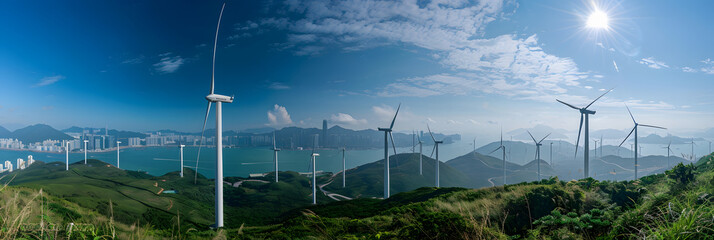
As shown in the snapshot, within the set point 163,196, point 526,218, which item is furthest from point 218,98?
point 163,196

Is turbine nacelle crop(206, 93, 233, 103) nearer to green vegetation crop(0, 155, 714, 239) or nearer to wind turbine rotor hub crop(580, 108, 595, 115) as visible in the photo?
green vegetation crop(0, 155, 714, 239)

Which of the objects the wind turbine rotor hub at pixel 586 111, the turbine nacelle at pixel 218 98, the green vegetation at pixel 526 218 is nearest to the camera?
the green vegetation at pixel 526 218

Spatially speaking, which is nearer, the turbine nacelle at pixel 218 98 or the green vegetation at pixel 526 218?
the green vegetation at pixel 526 218

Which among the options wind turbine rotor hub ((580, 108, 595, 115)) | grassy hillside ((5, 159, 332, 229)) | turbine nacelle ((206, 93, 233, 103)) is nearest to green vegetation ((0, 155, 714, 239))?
turbine nacelle ((206, 93, 233, 103))

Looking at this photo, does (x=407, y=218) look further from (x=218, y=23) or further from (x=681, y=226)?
(x=218, y=23)

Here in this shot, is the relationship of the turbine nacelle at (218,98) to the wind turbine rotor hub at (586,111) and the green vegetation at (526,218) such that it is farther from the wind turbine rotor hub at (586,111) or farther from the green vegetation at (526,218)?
the wind turbine rotor hub at (586,111)

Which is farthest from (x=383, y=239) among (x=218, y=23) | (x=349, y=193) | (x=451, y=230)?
(x=349, y=193)

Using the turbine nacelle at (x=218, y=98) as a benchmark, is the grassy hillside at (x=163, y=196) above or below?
below

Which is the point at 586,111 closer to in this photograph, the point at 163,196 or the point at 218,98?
the point at 218,98

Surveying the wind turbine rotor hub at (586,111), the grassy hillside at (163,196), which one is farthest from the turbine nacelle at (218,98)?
the wind turbine rotor hub at (586,111)

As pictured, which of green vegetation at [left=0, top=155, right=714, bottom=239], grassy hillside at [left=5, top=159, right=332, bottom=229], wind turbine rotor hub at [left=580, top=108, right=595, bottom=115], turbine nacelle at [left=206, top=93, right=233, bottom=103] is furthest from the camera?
grassy hillside at [left=5, top=159, right=332, bottom=229]

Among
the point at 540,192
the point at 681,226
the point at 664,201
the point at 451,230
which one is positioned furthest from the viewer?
the point at 540,192
